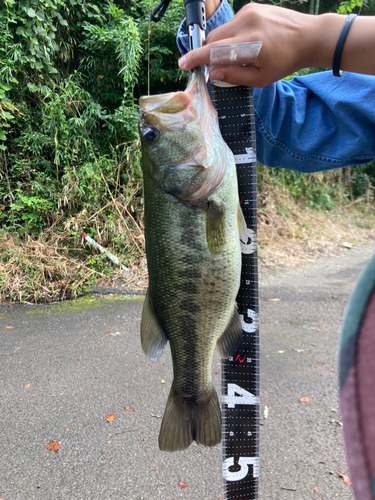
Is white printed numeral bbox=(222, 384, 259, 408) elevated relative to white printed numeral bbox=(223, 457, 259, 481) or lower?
elevated

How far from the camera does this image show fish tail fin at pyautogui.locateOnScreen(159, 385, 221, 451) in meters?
1.29

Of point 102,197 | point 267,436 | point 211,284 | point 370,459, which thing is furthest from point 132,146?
point 370,459

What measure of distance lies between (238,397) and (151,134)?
1.10m

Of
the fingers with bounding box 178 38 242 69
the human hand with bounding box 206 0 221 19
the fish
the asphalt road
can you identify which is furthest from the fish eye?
the asphalt road

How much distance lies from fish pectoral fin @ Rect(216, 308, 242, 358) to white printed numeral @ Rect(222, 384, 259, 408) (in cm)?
24

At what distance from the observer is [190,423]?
1301 millimetres

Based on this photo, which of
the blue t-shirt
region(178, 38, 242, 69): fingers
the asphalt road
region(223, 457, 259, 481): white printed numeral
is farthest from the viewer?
the asphalt road

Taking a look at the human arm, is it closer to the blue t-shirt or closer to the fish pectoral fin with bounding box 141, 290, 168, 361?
the blue t-shirt

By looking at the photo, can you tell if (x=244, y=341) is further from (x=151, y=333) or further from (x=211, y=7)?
(x=211, y=7)

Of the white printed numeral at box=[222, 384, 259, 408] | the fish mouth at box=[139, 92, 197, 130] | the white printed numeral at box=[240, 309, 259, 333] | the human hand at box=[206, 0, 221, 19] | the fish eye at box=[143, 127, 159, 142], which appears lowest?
the white printed numeral at box=[222, 384, 259, 408]

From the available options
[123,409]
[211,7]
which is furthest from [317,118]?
[123,409]

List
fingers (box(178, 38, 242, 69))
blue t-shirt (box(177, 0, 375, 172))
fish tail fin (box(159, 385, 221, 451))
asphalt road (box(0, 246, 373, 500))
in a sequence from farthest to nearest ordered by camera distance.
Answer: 1. asphalt road (box(0, 246, 373, 500))
2. blue t-shirt (box(177, 0, 375, 172))
3. fish tail fin (box(159, 385, 221, 451))
4. fingers (box(178, 38, 242, 69))

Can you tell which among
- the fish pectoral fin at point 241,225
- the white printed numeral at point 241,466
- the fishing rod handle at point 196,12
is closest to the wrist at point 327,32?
the fishing rod handle at point 196,12

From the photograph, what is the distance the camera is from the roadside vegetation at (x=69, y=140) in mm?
5254
